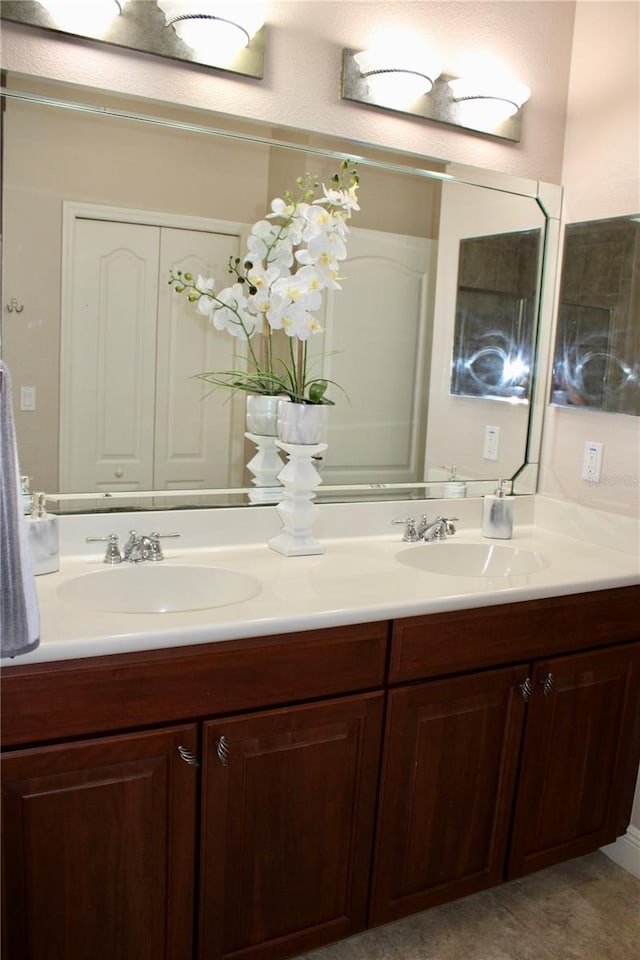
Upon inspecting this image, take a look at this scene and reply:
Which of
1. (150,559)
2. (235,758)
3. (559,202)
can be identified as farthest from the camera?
(559,202)

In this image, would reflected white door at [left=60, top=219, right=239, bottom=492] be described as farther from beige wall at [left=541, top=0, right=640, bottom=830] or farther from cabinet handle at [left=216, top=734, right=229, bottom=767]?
beige wall at [left=541, top=0, right=640, bottom=830]

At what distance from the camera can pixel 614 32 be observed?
7.38 ft

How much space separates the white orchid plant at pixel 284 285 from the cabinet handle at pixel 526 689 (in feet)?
2.78

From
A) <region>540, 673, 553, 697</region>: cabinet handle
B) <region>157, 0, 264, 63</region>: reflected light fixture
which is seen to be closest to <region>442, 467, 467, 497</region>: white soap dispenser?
<region>540, 673, 553, 697</region>: cabinet handle

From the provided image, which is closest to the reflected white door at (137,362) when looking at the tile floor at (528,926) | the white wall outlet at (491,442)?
the white wall outlet at (491,442)

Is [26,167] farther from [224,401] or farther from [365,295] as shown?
[365,295]

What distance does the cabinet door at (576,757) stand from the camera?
195 centimetres

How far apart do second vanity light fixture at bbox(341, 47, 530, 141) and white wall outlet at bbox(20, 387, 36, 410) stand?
110 cm

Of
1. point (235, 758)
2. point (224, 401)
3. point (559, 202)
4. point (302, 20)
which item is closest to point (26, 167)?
point (224, 401)

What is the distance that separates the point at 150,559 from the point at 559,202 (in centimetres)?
167

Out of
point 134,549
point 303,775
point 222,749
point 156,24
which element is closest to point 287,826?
point 303,775

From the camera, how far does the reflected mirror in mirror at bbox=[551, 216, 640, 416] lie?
7.30 feet

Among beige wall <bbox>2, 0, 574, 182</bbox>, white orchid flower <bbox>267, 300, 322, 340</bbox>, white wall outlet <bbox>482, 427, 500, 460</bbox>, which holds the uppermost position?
beige wall <bbox>2, 0, 574, 182</bbox>

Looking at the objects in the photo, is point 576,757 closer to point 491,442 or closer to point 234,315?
point 491,442
